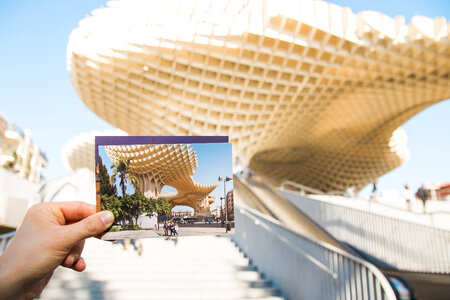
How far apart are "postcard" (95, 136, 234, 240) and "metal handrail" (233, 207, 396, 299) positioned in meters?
2.02

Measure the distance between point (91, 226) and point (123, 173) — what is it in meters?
0.36

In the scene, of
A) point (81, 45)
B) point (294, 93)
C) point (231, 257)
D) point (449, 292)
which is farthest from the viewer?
point (294, 93)

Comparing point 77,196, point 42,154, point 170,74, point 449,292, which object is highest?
point 170,74

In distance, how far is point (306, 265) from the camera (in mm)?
4016

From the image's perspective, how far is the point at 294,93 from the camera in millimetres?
14031

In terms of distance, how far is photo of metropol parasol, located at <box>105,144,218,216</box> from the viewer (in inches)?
68.5

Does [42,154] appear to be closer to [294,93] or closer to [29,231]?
[294,93]

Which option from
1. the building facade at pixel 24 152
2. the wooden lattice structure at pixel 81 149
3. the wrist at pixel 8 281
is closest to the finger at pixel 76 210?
the wrist at pixel 8 281

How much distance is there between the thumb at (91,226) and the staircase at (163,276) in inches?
113

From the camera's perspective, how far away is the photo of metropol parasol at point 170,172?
1.74 meters

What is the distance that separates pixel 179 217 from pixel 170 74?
38.2 ft

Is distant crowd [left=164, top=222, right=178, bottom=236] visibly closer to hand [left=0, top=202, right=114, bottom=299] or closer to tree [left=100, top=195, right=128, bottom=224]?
tree [left=100, top=195, right=128, bottom=224]

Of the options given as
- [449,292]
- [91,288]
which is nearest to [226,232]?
[91,288]

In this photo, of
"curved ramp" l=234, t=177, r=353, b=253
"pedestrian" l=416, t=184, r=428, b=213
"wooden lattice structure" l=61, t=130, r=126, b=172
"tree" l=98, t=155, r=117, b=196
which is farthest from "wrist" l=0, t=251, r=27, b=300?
"wooden lattice structure" l=61, t=130, r=126, b=172
